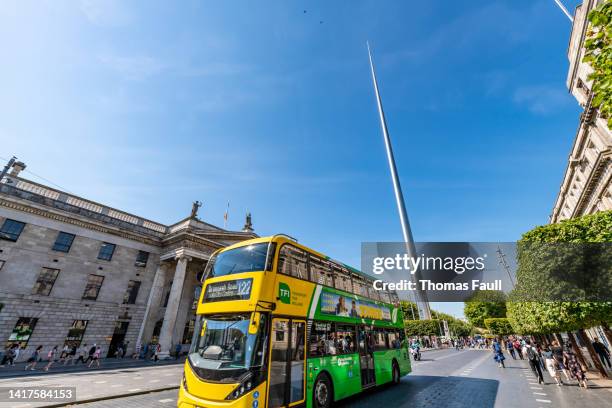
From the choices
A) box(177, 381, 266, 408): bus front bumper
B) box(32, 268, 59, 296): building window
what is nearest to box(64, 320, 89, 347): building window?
box(32, 268, 59, 296): building window

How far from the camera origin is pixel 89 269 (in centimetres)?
2455

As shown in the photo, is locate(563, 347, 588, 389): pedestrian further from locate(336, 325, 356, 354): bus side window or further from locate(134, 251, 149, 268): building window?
locate(134, 251, 149, 268): building window

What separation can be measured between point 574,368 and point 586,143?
68.8 feet

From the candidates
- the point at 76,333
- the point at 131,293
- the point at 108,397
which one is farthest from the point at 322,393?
the point at 131,293

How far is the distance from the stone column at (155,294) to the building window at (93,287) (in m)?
4.62

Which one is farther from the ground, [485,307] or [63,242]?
[485,307]

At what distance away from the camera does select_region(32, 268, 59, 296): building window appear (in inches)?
853

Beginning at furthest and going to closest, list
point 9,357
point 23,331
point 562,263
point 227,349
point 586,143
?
1. point 586,143
2. point 23,331
3. point 9,357
4. point 562,263
5. point 227,349

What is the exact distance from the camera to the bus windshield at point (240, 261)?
765cm

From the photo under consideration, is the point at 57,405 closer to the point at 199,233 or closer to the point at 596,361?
the point at 199,233

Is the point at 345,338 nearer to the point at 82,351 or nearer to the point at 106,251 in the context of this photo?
the point at 82,351

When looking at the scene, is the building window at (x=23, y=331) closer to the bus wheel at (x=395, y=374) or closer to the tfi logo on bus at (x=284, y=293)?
the tfi logo on bus at (x=284, y=293)

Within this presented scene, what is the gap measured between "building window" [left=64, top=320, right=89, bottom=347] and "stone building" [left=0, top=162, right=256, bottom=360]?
8cm

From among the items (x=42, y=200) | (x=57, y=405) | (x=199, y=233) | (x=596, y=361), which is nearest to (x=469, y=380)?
(x=596, y=361)
